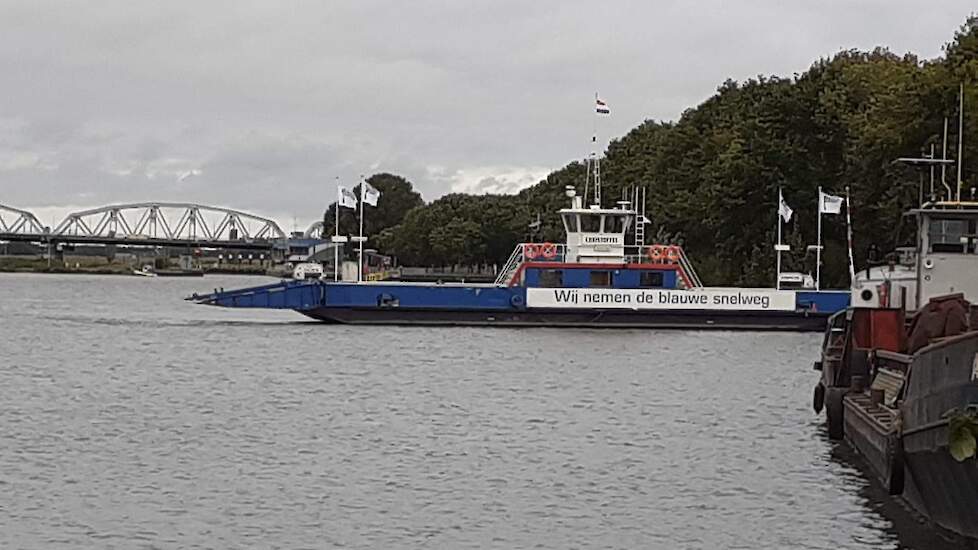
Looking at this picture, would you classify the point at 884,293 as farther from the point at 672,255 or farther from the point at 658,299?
the point at 672,255

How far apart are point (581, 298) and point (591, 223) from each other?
3646mm

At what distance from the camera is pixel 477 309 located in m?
64.4

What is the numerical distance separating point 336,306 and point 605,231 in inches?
447

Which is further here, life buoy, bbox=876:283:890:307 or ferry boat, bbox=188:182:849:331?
ferry boat, bbox=188:182:849:331

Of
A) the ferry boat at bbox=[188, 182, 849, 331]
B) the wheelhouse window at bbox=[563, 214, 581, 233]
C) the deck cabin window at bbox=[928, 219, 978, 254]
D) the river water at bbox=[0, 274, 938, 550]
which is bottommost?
the river water at bbox=[0, 274, 938, 550]

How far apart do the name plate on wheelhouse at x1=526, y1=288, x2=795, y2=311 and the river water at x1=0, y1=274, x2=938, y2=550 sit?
953 centimetres

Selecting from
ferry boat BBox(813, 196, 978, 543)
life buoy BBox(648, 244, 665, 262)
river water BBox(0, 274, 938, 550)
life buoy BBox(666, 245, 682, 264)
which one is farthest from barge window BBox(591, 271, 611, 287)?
ferry boat BBox(813, 196, 978, 543)

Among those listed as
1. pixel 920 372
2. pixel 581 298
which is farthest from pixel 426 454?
pixel 581 298

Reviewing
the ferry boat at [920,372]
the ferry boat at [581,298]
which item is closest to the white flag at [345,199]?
the ferry boat at [581,298]

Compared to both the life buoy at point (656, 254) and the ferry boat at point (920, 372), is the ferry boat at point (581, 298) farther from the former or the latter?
the ferry boat at point (920, 372)

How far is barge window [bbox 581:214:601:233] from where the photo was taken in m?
65.5

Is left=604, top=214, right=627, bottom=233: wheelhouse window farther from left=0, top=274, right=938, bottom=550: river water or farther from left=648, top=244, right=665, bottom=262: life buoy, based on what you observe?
left=0, top=274, right=938, bottom=550: river water

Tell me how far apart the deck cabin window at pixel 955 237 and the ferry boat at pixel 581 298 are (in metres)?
35.1

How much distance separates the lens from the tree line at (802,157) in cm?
7394
